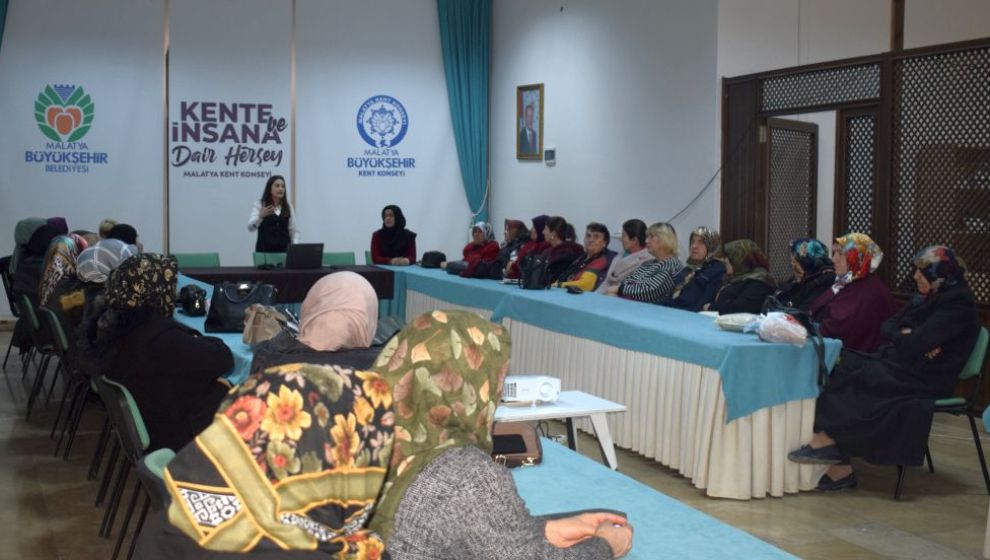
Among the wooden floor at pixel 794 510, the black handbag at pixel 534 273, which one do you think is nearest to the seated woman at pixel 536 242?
the black handbag at pixel 534 273

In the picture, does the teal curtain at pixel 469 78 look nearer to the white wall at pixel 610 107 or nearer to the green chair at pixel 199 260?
the white wall at pixel 610 107

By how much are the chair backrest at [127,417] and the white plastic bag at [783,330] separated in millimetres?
2638

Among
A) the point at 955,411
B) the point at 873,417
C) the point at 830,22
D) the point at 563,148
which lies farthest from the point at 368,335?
the point at 563,148

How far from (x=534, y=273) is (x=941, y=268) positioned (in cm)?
267

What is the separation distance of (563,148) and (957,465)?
5.75m

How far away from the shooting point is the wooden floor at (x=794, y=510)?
4129 millimetres

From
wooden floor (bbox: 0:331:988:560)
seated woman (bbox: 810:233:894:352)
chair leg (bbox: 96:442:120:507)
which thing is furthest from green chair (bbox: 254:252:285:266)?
seated woman (bbox: 810:233:894:352)

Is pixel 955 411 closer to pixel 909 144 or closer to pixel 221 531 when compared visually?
pixel 909 144

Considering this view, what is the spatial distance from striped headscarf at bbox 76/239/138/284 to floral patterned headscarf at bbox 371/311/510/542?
3.86m

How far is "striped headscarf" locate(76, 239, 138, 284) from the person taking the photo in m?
5.44

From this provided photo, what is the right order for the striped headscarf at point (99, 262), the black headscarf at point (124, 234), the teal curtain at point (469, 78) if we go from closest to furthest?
the striped headscarf at point (99, 262) < the black headscarf at point (124, 234) < the teal curtain at point (469, 78)

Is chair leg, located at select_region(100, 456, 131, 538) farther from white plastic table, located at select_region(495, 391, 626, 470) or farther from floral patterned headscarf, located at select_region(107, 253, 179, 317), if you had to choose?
white plastic table, located at select_region(495, 391, 626, 470)

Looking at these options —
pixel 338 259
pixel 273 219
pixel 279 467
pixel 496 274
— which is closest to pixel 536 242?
pixel 496 274

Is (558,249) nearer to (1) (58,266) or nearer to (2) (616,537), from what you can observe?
(1) (58,266)
